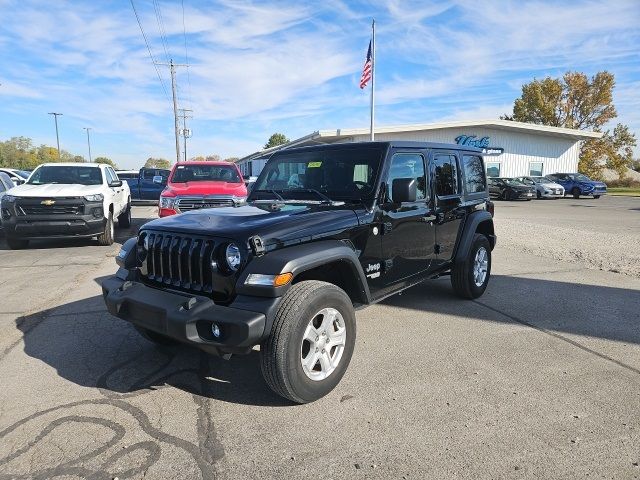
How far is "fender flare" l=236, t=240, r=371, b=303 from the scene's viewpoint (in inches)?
111

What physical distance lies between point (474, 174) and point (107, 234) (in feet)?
24.8

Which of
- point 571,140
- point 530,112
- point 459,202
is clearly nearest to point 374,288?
point 459,202

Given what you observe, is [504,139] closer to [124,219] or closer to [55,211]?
[124,219]

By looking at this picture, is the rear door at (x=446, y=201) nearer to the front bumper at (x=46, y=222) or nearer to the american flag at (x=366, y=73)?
the front bumper at (x=46, y=222)

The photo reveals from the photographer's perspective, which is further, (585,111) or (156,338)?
(585,111)

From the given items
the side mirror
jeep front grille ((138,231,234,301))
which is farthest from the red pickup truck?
the side mirror

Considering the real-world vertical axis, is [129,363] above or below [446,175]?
below

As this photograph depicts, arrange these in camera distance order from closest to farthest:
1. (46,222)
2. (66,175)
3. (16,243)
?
(46,222), (16,243), (66,175)

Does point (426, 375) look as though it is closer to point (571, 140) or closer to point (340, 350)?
point (340, 350)

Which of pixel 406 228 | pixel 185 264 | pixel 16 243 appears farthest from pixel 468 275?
pixel 16 243

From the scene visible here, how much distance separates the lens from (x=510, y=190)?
27.2 metres

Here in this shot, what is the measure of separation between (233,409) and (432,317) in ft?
8.60

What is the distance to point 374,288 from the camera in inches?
151

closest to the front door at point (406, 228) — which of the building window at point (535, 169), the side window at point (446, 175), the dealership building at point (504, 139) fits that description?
the side window at point (446, 175)
